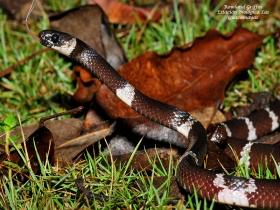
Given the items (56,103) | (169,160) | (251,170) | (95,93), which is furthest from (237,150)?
(56,103)

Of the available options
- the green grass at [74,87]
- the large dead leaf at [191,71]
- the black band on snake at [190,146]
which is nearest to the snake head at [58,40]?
the black band on snake at [190,146]

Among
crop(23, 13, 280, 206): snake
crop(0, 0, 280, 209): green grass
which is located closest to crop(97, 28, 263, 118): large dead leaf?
crop(0, 0, 280, 209): green grass

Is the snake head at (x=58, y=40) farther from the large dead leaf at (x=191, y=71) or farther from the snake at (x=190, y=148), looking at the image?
the large dead leaf at (x=191, y=71)

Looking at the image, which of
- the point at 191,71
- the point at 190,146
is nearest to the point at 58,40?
the point at 191,71

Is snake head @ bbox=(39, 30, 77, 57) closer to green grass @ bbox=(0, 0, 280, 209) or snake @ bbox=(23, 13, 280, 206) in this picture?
snake @ bbox=(23, 13, 280, 206)

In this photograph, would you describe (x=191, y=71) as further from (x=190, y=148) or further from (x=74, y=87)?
(x=190, y=148)

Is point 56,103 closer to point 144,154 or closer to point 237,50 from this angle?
point 144,154

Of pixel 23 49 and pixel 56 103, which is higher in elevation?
pixel 23 49
